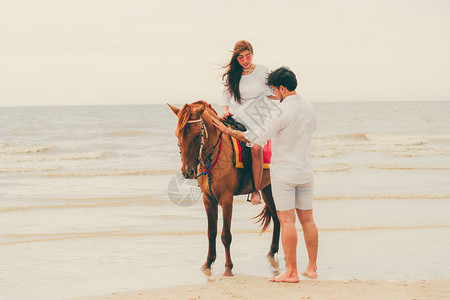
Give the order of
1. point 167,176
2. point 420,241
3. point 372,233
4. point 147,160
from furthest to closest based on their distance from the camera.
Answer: point 147,160, point 167,176, point 372,233, point 420,241

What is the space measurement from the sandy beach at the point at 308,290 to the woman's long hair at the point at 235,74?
2182 millimetres

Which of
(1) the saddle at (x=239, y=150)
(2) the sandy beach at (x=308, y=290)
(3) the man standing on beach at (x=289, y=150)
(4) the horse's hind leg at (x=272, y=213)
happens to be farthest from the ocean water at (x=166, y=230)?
(1) the saddle at (x=239, y=150)

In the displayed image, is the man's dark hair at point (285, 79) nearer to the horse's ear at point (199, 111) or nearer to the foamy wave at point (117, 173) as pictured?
the horse's ear at point (199, 111)

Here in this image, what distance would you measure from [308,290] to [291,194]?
94 cm

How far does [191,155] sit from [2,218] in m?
5.85

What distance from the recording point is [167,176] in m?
14.9

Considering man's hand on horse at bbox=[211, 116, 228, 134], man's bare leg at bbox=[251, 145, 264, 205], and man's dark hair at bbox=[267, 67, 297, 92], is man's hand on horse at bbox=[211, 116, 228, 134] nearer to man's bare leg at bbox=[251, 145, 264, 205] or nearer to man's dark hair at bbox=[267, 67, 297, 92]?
man's bare leg at bbox=[251, 145, 264, 205]


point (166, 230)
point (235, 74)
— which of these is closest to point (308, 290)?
point (235, 74)

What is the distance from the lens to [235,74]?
18.9 feet

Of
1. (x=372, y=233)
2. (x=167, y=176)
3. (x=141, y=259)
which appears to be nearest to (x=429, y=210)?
(x=372, y=233)

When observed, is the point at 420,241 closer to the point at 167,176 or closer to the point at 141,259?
the point at 141,259

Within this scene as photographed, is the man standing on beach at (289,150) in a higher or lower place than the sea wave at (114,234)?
higher

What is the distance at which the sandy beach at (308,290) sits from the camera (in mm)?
4520

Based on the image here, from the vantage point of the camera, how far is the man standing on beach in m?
4.64
